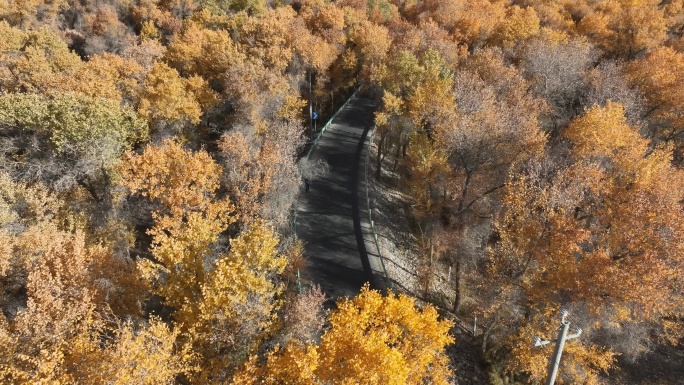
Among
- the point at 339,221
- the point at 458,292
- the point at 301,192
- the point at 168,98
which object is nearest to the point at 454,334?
the point at 458,292

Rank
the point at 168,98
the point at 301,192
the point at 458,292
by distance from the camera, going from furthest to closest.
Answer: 1. the point at 301,192
2. the point at 168,98
3. the point at 458,292

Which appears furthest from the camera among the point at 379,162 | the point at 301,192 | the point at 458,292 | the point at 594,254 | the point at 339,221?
the point at 379,162

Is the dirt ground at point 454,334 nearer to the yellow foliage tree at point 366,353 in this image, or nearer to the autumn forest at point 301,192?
the autumn forest at point 301,192

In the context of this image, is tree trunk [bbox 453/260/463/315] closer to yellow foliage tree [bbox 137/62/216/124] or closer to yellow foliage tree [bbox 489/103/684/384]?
yellow foliage tree [bbox 489/103/684/384]

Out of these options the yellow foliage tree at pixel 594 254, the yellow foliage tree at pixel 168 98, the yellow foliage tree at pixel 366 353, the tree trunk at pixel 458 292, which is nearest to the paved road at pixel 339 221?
the tree trunk at pixel 458 292

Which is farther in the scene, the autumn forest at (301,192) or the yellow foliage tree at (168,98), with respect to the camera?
the yellow foliage tree at (168,98)

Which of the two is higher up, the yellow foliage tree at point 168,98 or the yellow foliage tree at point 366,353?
the yellow foliage tree at point 168,98

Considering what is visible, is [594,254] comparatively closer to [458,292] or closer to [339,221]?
[458,292]
